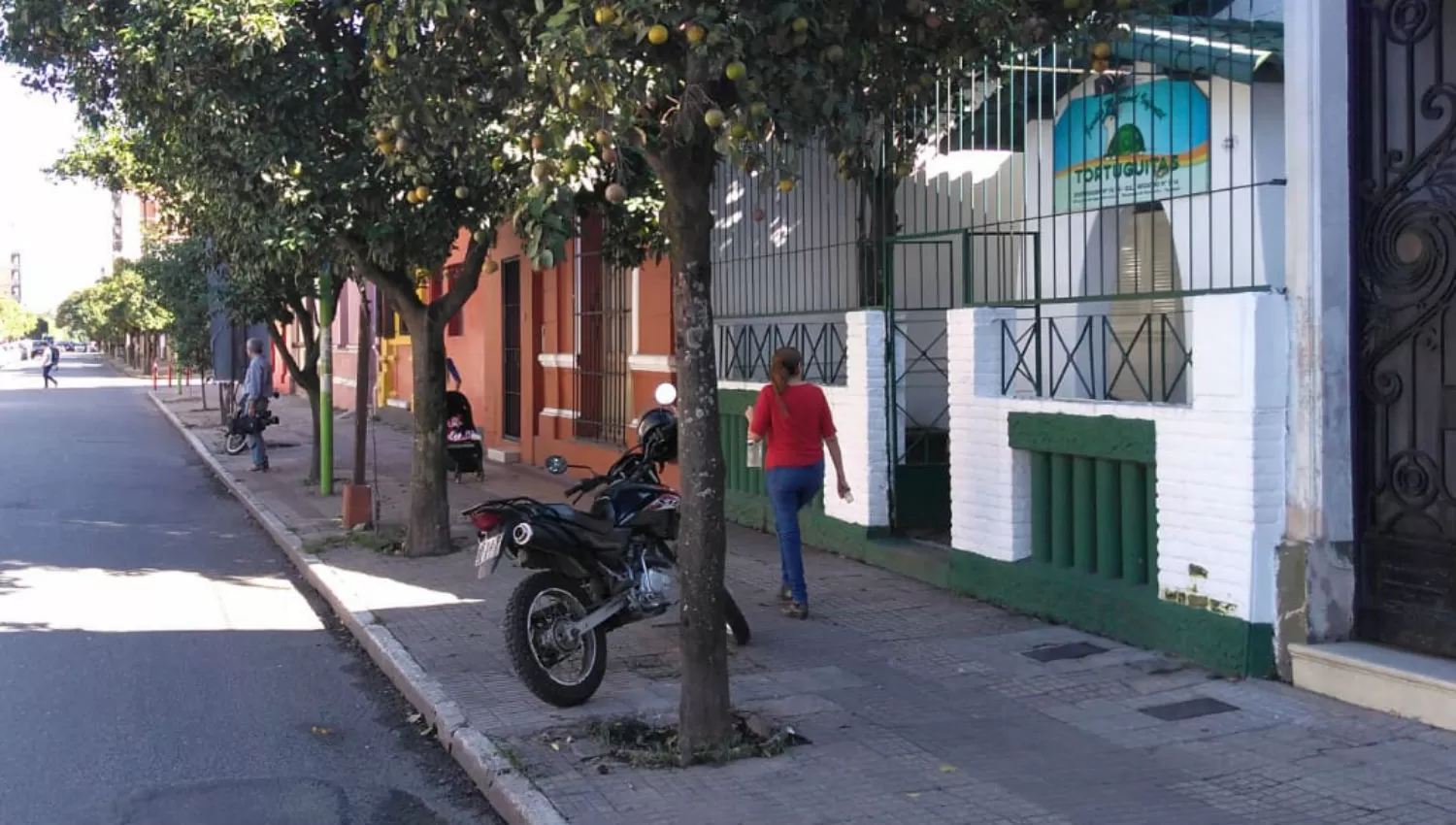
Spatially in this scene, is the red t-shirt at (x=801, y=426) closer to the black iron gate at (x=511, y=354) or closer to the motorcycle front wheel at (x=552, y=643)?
the motorcycle front wheel at (x=552, y=643)

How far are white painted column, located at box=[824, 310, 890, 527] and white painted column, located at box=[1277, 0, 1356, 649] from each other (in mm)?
3924

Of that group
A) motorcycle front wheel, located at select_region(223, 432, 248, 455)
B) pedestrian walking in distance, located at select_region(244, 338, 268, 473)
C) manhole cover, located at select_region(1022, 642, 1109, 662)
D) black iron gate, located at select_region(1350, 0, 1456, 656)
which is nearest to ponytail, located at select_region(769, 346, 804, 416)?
manhole cover, located at select_region(1022, 642, 1109, 662)

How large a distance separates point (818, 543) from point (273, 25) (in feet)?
18.5

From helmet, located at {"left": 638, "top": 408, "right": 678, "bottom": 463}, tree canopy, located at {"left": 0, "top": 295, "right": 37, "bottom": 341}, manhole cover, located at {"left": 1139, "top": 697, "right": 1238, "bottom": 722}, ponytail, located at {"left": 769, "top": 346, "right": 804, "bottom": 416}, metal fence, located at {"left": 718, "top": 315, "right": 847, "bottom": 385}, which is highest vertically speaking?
tree canopy, located at {"left": 0, "top": 295, "right": 37, "bottom": 341}

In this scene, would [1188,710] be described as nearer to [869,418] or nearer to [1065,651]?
[1065,651]

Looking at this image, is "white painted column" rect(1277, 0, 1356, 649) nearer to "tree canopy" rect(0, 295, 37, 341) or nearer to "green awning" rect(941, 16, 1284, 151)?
"green awning" rect(941, 16, 1284, 151)

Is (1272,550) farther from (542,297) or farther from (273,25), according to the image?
(542,297)

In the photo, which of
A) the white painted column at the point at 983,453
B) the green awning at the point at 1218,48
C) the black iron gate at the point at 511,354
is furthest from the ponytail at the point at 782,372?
the black iron gate at the point at 511,354

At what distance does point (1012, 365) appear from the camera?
28.1 feet

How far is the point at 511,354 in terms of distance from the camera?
1947 centimetres

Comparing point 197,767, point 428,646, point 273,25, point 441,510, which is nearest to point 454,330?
point 441,510

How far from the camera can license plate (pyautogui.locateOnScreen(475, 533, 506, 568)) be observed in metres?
6.32

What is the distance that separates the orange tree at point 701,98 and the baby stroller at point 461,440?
938 centimetres

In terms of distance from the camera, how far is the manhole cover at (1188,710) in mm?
6004
